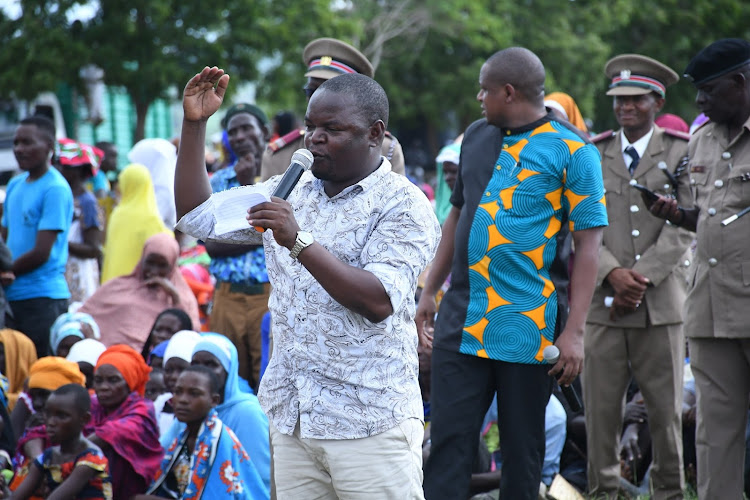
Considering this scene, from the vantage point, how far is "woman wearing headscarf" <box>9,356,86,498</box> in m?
5.42

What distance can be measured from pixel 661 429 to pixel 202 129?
11.4 ft

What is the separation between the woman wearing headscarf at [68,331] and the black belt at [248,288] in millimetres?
1689

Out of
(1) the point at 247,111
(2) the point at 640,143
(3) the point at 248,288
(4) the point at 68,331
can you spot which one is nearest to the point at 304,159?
(3) the point at 248,288

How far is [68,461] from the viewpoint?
16.5ft

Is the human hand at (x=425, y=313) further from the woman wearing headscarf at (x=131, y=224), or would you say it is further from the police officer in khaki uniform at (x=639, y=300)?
the woman wearing headscarf at (x=131, y=224)

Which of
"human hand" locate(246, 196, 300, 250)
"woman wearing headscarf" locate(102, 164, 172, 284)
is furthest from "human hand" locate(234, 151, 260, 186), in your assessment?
"human hand" locate(246, 196, 300, 250)

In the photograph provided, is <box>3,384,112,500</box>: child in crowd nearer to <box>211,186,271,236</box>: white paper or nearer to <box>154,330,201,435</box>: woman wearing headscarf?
<box>154,330,201,435</box>: woman wearing headscarf

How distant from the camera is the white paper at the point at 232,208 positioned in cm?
285

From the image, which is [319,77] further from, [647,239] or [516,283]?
[647,239]

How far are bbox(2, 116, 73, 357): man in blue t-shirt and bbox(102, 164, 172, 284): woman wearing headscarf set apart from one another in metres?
0.97

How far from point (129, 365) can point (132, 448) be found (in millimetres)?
672

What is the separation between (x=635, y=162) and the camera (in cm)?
568

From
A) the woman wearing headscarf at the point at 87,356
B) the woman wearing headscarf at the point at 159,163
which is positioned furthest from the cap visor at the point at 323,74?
the woman wearing headscarf at the point at 159,163

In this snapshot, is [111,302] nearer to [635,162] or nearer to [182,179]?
[635,162]
